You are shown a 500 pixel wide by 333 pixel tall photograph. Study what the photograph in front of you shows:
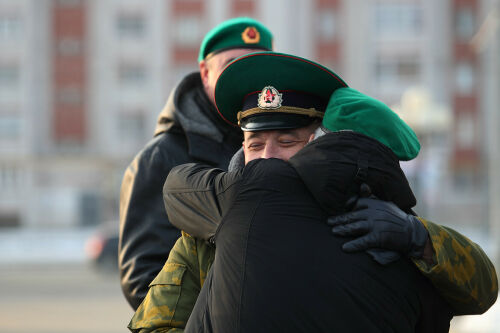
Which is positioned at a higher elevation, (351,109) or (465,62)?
(351,109)

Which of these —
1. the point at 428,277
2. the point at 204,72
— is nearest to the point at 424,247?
the point at 428,277

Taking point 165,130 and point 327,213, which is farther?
point 165,130

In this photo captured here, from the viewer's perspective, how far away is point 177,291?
1.68 meters

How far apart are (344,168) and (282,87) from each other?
44 centimetres

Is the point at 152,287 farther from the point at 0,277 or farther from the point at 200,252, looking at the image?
the point at 0,277

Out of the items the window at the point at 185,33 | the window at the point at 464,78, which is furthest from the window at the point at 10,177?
the window at the point at 464,78

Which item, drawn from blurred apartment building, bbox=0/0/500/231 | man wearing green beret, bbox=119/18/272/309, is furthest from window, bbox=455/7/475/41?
man wearing green beret, bbox=119/18/272/309

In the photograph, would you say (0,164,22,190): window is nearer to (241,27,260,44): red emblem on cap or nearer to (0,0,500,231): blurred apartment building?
(0,0,500,231): blurred apartment building

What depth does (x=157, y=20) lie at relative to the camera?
34.9m

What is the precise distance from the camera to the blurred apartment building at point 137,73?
112 feet

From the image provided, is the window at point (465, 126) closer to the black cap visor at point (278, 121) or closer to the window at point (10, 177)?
the window at point (10, 177)

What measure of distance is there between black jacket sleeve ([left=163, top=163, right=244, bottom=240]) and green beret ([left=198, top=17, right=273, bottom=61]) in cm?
97

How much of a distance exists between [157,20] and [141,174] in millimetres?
33878

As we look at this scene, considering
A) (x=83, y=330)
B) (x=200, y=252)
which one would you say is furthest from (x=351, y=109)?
(x=83, y=330)
